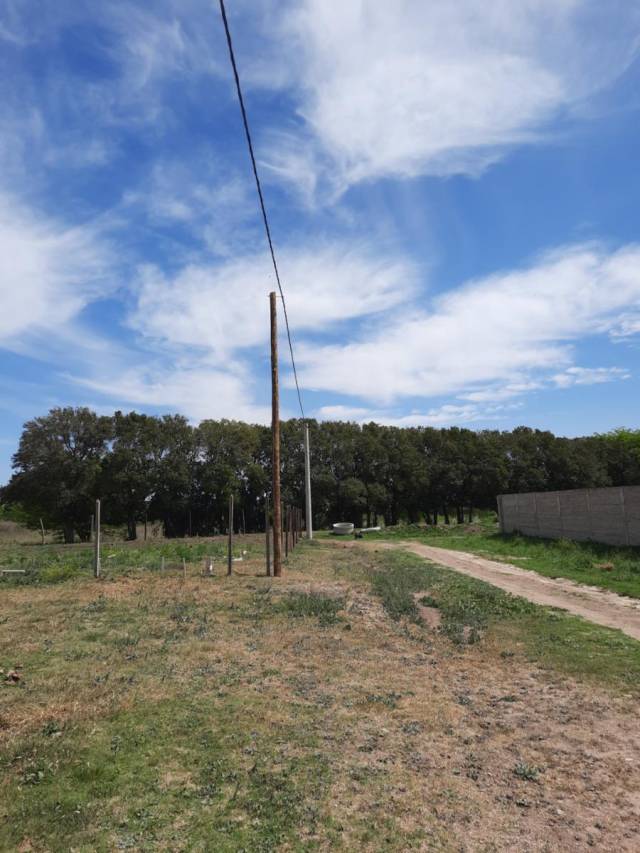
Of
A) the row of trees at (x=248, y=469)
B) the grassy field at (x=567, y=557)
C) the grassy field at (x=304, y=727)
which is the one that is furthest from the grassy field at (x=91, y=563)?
the row of trees at (x=248, y=469)

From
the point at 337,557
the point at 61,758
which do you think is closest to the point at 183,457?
the point at 337,557

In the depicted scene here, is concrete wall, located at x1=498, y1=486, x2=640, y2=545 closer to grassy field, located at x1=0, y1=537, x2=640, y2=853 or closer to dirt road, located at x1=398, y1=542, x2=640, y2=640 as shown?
dirt road, located at x1=398, y1=542, x2=640, y2=640

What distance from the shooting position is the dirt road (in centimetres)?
1199

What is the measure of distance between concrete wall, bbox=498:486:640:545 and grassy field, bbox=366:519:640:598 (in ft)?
2.14

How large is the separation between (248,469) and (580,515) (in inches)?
1456

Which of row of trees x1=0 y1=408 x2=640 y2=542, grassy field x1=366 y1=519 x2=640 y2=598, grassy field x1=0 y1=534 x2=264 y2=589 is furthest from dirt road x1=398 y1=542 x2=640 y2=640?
row of trees x1=0 y1=408 x2=640 y2=542

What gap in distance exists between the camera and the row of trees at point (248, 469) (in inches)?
2073

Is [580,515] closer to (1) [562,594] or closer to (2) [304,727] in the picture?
(1) [562,594]

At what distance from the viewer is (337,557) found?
2652 cm

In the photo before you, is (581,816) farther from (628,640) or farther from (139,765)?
(628,640)

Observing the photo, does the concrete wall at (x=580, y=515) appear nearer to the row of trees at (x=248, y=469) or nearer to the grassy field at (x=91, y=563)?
the grassy field at (x=91, y=563)

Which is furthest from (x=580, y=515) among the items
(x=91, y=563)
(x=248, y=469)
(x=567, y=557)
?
(x=248, y=469)

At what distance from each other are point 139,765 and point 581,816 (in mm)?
3560

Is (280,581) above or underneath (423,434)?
underneath
